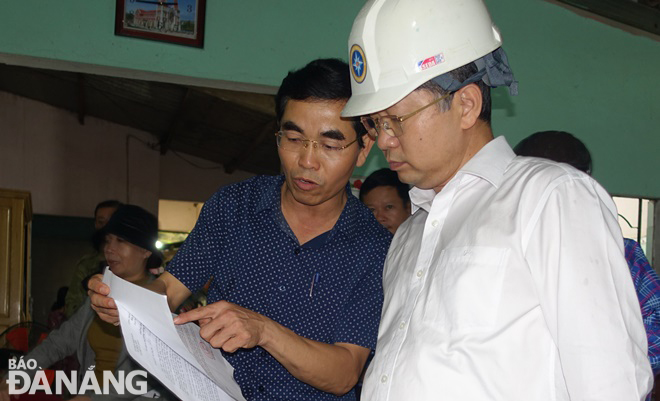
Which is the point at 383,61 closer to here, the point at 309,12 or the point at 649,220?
the point at 309,12

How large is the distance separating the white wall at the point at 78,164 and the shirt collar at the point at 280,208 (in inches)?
419

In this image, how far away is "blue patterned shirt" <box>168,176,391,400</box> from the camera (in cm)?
154

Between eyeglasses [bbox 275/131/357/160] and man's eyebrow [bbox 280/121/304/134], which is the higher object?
man's eyebrow [bbox 280/121/304/134]

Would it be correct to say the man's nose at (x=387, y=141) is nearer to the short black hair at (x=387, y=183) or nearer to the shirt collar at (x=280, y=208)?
the shirt collar at (x=280, y=208)

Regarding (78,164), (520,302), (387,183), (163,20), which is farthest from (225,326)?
(78,164)

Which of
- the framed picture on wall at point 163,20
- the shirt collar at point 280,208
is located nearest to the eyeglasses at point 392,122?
the shirt collar at point 280,208

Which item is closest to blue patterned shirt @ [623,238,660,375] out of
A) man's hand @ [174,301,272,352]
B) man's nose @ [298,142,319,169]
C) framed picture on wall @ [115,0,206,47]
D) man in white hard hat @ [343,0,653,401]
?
man in white hard hat @ [343,0,653,401]

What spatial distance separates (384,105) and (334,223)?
45 centimetres

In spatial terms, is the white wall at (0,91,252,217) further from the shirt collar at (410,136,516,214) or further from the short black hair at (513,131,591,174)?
the shirt collar at (410,136,516,214)

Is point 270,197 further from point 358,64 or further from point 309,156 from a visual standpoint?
point 358,64

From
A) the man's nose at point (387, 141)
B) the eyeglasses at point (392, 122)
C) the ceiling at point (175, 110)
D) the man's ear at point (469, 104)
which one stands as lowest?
the ceiling at point (175, 110)

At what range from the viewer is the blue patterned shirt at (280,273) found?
1.54 metres

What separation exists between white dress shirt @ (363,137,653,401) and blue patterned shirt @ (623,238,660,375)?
0.51m

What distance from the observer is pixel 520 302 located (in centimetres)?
107
